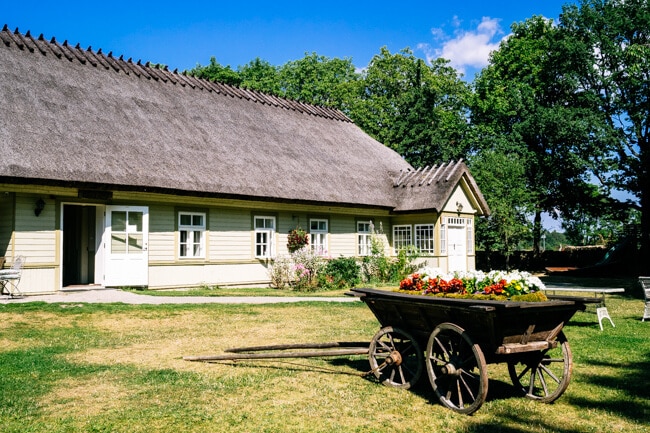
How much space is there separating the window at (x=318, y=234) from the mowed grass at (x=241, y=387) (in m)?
10.8

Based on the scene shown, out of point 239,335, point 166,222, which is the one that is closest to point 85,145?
point 166,222

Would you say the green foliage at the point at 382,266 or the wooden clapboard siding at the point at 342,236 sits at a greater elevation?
the wooden clapboard siding at the point at 342,236

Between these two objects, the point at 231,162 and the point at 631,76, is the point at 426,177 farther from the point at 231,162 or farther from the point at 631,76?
the point at 631,76

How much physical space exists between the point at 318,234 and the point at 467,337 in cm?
1694

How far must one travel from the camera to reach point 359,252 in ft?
79.4

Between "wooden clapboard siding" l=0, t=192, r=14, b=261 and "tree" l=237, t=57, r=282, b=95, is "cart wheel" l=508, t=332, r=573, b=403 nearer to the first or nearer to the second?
"wooden clapboard siding" l=0, t=192, r=14, b=261

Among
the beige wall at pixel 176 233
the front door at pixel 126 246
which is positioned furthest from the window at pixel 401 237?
the front door at pixel 126 246

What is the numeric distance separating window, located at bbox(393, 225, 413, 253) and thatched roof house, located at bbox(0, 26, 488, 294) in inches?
27.2

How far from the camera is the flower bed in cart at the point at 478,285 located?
602 centimetres

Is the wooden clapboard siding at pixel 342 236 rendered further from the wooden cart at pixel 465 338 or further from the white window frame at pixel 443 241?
the wooden cart at pixel 465 338

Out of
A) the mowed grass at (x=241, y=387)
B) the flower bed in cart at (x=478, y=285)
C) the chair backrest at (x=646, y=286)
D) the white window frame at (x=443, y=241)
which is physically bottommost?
the mowed grass at (x=241, y=387)

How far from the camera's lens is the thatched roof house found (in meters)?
15.3

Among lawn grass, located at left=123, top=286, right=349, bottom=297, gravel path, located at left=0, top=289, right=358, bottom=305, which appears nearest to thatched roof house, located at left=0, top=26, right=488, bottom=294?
lawn grass, located at left=123, top=286, right=349, bottom=297

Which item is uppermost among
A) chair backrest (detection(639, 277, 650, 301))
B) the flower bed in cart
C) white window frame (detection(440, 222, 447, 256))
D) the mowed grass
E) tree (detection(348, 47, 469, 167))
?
tree (detection(348, 47, 469, 167))
